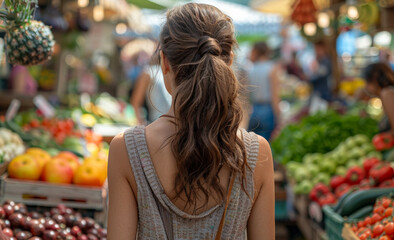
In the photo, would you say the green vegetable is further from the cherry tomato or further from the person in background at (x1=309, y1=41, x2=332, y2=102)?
the person in background at (x1=309, y1=41, x2=332, y2=102)

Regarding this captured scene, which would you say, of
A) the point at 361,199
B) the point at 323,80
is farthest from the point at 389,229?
the point at 323,80

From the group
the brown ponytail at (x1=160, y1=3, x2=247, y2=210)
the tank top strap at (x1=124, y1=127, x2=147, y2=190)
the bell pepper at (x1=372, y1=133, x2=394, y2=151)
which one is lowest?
the bell pepper at (x1=372, y1=133, x2=394, y2=151)

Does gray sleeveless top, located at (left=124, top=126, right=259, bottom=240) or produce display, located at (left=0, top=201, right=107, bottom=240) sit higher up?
gray sleeveless top, located at (left=124, top=126, right=259, bottom=240)

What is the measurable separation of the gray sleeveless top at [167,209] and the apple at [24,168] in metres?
1.75

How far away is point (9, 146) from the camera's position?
12.1 feet

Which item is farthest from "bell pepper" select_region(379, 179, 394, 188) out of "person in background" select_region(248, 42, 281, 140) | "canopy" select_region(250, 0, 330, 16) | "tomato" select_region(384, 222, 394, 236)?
"canopy" select_region(250, 0, 330, 16)

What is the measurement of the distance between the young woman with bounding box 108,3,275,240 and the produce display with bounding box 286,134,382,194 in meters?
3.31

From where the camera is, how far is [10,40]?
2.50m

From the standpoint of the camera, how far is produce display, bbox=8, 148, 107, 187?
3309mm

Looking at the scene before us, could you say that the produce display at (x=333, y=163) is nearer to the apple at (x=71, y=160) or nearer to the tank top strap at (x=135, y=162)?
the apple at (x=71, y=160)

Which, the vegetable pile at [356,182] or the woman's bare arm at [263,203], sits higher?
the woman's bare arm at [263,203]

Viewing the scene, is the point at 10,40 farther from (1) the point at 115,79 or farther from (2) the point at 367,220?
(1) the point at 115,79

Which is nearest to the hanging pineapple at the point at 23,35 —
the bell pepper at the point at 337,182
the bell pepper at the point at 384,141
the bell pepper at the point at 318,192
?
the bell pepper at the point at 318,192

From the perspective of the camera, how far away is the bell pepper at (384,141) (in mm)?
4887
